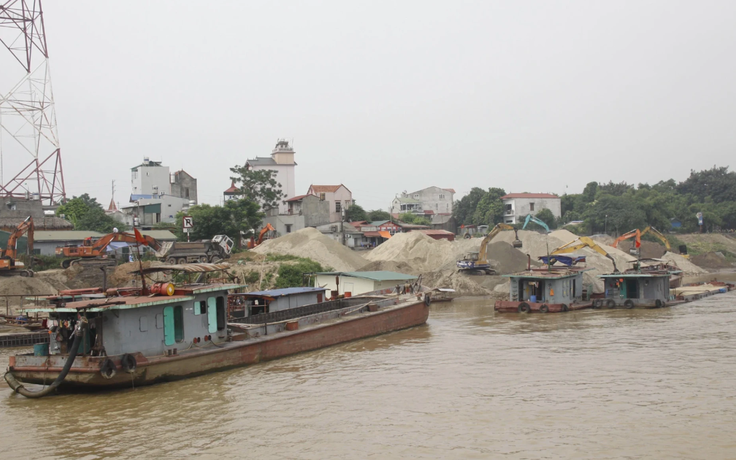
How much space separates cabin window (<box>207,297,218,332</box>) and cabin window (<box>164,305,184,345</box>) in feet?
3.40

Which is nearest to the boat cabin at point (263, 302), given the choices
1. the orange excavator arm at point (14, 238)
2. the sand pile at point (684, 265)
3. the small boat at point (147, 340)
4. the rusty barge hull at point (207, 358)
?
the rusty barge hull at point (207, 358)

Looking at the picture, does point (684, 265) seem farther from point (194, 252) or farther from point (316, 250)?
point (194, 252)

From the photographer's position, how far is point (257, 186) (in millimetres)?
61031

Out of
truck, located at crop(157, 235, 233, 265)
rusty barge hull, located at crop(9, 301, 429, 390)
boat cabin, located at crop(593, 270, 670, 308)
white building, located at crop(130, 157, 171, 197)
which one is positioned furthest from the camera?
white building, located at crop(130, 157, 171, 197)

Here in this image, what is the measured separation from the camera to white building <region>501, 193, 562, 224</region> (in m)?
76.8

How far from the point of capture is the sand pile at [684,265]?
52791 mm

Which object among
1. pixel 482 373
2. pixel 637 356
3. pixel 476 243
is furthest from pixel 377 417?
pixel 476 243

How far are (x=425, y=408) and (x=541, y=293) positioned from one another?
1838cm

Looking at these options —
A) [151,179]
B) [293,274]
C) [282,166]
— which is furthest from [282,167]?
[293,274]

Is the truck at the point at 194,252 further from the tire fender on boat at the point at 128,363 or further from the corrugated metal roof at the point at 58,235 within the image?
the tire fender on boat at the point at 128,363

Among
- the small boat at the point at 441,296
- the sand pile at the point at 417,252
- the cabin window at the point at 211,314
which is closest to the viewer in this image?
the cabin window at the point at 211,314

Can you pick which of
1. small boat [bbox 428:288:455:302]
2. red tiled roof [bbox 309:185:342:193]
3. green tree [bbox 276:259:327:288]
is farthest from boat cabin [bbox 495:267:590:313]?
red tiled roof [bbox 309:185:342:193]

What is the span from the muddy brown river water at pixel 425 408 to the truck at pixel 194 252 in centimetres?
1858

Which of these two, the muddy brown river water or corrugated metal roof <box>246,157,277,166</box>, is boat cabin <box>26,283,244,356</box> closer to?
the muddy brown river water
